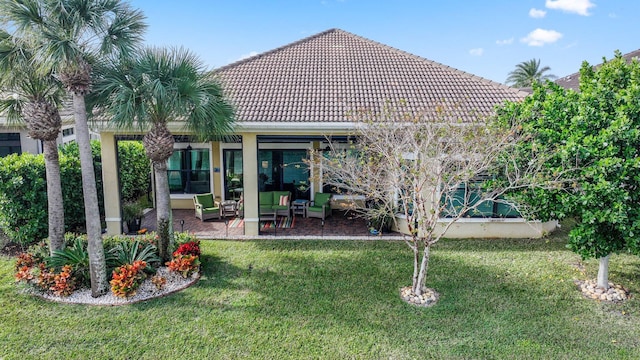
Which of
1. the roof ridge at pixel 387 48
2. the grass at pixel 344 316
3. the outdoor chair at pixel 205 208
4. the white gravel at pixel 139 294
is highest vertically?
the roof ridge at pixel 387 48

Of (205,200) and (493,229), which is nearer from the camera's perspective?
(493,229)

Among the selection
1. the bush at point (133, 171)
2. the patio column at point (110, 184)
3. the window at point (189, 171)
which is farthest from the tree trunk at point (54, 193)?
the window at point (189, 171)

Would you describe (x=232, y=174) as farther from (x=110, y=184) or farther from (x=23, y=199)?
(x=23, y=199)

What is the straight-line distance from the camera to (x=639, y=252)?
26.3 feet

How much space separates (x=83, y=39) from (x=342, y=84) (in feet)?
30.1

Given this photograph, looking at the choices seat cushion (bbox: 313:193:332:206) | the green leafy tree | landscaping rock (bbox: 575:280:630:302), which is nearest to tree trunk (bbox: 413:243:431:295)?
the green leafy tree

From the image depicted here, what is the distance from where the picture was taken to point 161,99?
28.2 feet

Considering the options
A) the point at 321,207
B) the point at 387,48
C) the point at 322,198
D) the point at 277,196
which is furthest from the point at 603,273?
the point at 387,48

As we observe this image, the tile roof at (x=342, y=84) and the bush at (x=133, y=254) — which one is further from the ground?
the tile roof at (x=342, y=84)

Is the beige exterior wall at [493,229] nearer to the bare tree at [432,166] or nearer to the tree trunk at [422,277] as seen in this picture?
the bare tree at [432,166]

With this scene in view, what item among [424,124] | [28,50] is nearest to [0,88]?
[28,50]

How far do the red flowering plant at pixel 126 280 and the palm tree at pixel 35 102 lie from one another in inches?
78.2

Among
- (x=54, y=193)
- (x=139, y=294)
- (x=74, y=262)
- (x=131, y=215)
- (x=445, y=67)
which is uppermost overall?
(x=445, y=67)

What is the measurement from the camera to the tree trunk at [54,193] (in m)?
9.02
